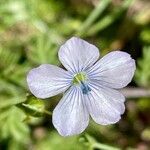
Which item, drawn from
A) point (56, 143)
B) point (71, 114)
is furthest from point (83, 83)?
point (56, 143)

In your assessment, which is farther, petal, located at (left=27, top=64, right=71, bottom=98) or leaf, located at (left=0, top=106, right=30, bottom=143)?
leaf, located at (left=0, top=106, right=30, bottom=143)

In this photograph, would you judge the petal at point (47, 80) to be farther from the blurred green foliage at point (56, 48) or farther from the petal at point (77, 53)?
the blurred green foliage at point (56, 48)

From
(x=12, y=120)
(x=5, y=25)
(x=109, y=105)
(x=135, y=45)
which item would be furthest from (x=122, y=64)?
(x=135, y=45)

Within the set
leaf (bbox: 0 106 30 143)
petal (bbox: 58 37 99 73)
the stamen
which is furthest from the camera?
leaf (bbox: 0 106 30 143)

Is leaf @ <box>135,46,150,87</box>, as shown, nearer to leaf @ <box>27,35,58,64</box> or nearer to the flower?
leaf @ <box>27,35,58,64</box>

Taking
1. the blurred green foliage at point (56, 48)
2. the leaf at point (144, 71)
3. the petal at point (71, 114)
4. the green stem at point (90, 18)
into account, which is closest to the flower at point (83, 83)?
the petal at point (71, 114)

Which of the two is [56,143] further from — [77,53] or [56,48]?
[77,53]

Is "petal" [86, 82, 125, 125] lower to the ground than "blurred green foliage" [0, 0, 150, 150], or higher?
higher

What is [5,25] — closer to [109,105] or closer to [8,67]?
[8,67]

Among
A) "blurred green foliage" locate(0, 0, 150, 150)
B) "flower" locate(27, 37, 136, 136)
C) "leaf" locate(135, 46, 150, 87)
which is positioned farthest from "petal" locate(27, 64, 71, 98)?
"leaf" locate(135, 46, 150, 87)
